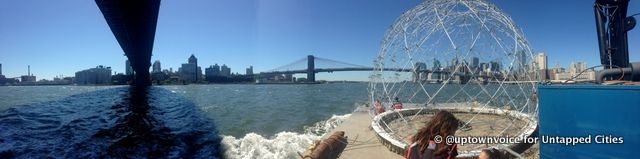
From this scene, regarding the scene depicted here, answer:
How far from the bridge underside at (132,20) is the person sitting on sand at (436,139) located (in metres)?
21.8

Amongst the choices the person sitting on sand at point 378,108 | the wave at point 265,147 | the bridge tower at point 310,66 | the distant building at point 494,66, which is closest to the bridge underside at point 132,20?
the wave at point 265,147

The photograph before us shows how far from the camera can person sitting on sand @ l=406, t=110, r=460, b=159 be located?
3.80 meters

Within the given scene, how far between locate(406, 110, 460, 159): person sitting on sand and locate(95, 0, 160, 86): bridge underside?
21.8 meters

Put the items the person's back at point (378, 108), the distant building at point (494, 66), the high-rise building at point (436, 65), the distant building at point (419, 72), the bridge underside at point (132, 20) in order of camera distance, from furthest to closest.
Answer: the bridge underside at point (132, 20) < the person's back at point (378, 108) < the high-rise building at point (436, 65) < the distant building at point (494, 66) < the distant building at point (419, 72)

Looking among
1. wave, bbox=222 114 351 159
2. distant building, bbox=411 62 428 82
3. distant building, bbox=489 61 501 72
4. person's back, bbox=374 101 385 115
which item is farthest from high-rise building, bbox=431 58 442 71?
wave, bbox=222 114 351 159

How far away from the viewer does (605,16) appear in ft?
28.7

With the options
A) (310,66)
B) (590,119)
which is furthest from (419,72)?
(310,66)

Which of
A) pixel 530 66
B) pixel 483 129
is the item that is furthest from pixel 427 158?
pixel 530 66

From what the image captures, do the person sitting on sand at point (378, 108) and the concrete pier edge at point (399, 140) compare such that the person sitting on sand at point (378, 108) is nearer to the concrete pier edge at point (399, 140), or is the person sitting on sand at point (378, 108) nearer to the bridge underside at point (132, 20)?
the concrete pier edge at point (399, 140)

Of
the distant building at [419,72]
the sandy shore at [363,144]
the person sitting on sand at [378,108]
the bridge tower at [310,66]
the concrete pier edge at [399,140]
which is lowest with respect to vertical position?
the sandy shore at [363,144]

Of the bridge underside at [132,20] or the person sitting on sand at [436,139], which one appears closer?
the person sitting on sand at [436,139]

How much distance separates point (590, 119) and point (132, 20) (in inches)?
1030

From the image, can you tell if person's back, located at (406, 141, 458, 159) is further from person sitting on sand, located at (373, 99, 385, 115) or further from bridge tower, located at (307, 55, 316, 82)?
bridge tower, located at (307, 55, 316, 82)

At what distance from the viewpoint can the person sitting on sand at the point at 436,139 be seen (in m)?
3.80
